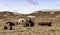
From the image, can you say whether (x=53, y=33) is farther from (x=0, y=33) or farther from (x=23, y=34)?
(x=0, y=33)

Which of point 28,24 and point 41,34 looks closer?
point 41,34

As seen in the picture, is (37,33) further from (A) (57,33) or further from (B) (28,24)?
(B) (28,24)

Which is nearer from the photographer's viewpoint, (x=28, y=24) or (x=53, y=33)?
(x=53, y=33)

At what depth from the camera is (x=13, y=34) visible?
17203mm

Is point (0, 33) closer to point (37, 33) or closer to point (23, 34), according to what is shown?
point (23, 34)

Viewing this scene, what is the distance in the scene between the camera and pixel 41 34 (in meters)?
16.9

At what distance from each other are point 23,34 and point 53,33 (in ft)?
9.37

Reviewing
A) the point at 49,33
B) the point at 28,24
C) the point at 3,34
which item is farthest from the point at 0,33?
the point at 28,24

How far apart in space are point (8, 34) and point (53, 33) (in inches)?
169

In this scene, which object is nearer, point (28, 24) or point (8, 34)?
point (8, 34)

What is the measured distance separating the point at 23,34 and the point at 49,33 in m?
2.48

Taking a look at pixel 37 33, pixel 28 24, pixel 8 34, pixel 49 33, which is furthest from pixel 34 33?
pixel 28 24

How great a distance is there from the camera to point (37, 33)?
683 inches

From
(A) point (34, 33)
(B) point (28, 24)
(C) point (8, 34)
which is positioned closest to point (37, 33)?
(A) point (34, 33)
